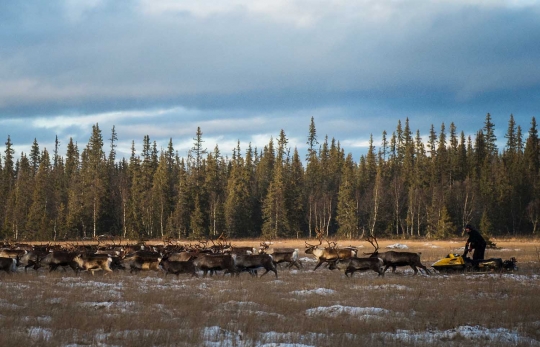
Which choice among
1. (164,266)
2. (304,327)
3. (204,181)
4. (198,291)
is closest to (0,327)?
(304,327)

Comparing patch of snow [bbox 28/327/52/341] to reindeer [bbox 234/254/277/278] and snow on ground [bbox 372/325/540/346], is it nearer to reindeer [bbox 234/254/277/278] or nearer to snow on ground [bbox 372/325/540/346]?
snow on ground [bbox 372/325/540/346]

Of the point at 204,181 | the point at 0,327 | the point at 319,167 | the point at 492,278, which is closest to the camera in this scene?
the point at 0,327

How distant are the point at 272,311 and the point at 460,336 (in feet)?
13.9

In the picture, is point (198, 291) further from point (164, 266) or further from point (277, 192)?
point (277, 192)

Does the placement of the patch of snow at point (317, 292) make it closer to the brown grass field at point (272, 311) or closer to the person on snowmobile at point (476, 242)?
the brown grass field at point (272, 311)

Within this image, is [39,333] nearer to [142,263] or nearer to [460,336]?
[460,336]

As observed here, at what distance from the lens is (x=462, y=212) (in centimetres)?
6756

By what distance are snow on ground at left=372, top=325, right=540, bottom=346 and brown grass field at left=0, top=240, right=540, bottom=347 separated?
0.06ft

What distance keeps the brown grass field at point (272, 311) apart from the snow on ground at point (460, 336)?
2 cm

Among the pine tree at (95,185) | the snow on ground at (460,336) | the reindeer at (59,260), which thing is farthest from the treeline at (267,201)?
the snow on ground at (460,336)

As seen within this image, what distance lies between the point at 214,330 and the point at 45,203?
61.8 meters

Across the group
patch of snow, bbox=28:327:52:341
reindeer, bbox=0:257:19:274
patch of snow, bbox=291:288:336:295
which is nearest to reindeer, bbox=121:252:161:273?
reindeer, bbox=0:257:19:274

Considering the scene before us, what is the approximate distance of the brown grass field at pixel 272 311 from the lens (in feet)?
31.1

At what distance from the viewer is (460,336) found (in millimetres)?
10070
